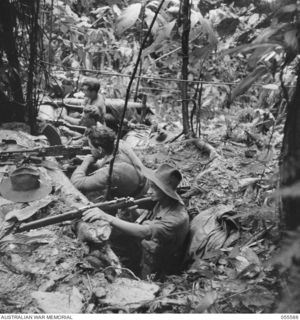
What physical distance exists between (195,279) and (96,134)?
1.97m

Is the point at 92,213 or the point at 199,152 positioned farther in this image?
the point at 199,152

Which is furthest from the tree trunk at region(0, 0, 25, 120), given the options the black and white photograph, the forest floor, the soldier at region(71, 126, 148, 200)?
the forest floor

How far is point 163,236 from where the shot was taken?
3.45 meters

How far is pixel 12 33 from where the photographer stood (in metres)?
4.84

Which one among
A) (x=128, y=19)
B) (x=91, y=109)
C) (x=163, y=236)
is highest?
(x=128, y=19)

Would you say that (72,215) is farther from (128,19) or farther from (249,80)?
(249,80)

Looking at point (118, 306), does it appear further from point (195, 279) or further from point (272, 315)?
point (272, 315)

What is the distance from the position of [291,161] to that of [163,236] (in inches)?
75.0

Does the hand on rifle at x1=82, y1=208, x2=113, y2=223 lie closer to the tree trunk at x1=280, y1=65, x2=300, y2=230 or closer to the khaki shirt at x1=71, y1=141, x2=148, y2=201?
the khaki shirt at x1=71, y1=141, x2=148, y2=201

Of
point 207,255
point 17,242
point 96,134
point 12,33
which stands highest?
point 12,33

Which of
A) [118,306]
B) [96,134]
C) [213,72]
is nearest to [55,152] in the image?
[96,134]

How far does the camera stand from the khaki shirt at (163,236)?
345 cm

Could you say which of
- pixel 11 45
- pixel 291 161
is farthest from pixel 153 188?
pixel 11 45

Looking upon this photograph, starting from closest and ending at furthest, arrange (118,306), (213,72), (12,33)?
(118,306), (12,33), (213,72)
